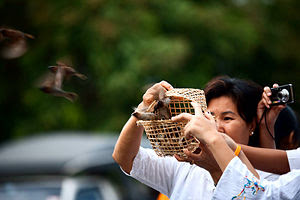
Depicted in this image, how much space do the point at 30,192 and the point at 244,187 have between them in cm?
341

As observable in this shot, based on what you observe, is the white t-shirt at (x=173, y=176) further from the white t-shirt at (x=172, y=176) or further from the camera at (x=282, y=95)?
the camera at (x=282, y=95)

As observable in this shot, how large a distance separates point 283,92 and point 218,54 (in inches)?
265

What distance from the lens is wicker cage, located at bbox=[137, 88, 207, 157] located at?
1754 mm

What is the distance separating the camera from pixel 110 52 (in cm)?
808

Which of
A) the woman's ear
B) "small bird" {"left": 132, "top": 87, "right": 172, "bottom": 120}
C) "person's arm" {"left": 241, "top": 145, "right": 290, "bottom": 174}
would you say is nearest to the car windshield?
the woman's ear

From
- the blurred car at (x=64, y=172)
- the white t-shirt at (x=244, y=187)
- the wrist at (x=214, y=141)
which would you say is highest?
the wrist at (x=214, y=141)

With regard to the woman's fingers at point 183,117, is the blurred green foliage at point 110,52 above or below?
below

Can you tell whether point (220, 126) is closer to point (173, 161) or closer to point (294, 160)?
point (173, 161)

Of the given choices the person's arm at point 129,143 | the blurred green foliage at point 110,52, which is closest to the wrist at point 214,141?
the person's arm at point 129,143

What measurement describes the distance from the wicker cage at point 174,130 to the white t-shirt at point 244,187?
7.4 inches

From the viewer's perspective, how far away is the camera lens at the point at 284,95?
2088mm

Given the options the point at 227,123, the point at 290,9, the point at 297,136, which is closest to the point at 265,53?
the point at 290,9

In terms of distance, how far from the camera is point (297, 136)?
8.91 ft

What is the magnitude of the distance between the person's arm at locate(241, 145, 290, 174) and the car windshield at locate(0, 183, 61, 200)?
9.39 feet
